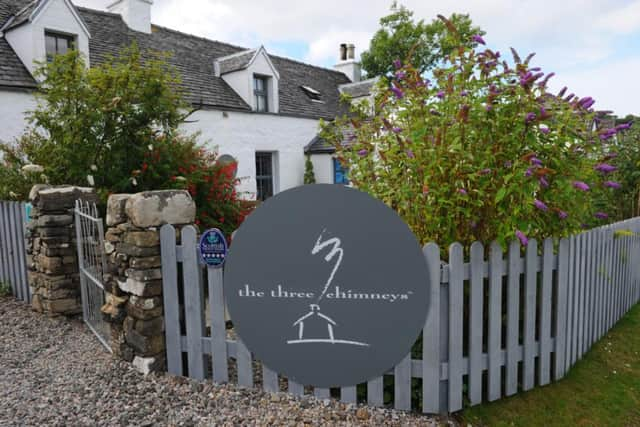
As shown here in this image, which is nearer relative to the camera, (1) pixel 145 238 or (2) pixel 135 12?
(1) pixel 145 238

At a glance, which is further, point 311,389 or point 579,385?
point 579,385

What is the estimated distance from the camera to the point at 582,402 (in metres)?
3.21

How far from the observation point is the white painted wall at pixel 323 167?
52.5 feet

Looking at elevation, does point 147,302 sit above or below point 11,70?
below

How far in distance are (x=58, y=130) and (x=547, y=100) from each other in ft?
19.3

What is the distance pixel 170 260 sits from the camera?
10.8 ft

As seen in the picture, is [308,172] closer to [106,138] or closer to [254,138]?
[254,138]

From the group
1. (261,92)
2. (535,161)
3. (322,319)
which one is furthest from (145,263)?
(261,92)

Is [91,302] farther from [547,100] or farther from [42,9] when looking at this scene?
[42,9]

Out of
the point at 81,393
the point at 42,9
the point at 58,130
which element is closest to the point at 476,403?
the point at 81,393

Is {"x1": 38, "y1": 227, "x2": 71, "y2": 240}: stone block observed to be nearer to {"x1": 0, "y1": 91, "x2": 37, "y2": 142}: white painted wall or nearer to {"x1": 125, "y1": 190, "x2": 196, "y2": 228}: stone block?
{"x1": 125, "y1": 190, "x2": 196, "y2": 228}: stone block

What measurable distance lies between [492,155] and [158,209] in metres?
2.37

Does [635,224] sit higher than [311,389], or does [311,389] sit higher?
[635,224]

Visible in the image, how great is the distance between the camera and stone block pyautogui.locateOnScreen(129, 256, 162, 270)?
3264 mm
